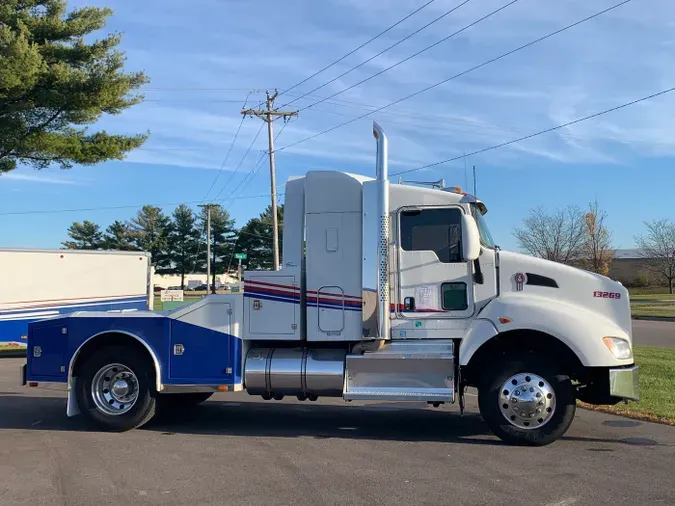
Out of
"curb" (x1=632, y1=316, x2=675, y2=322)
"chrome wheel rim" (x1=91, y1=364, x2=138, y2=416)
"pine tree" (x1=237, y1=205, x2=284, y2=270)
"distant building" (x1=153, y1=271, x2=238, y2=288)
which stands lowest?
"chrome wheel rim" (x1=91, y1=364, x2=138, y2=416)

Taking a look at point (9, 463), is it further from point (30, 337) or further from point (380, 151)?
point (380, 151)

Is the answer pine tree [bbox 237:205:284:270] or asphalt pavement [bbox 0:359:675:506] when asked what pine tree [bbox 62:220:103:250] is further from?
asphalt pavement [bbox 0:359:675:506]

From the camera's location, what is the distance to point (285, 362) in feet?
25.0

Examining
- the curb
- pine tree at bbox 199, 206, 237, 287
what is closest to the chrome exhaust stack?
the curb

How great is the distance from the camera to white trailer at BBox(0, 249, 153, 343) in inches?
698

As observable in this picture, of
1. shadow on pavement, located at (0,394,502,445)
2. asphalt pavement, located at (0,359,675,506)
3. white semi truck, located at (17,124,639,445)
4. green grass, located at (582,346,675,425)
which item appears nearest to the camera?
asphalt pavement, located at (0,359,675,506)

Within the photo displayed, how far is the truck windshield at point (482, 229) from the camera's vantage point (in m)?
7.56

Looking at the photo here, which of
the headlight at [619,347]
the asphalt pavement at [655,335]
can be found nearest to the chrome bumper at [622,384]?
the headlight at [619,347]

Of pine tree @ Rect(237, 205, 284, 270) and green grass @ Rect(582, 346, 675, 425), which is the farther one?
pine tree @ Rect(237, 205, 284, 270)

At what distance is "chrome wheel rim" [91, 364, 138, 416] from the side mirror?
4368 millimetres

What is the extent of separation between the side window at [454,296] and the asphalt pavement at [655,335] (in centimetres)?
1371

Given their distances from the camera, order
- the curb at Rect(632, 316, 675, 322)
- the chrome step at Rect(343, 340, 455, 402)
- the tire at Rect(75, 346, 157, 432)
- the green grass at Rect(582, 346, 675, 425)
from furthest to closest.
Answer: the curb at Rect(632, 316, 675, 322)
the green grass at Rect(582, 346, 675, 425)
the tire at Rect(75, 346, 157, 432)
the chrome step at Rect(343, 340, 455, 402)

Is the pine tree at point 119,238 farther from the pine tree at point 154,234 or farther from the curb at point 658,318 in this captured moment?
the curb at point 658,318

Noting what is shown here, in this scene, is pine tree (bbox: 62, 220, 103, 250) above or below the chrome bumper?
above
